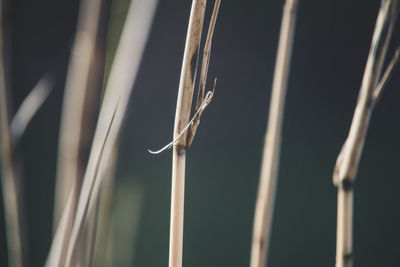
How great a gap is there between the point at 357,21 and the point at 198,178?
52 centimetres

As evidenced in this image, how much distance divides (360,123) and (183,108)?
101 millimetres

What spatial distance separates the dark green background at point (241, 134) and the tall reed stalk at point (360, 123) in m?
0.62

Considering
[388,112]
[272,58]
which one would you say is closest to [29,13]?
[272,58]

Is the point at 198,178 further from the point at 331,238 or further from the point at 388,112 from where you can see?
the point at 388,112

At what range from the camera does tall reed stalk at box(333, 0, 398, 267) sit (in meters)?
0.18

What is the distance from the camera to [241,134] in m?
0.83

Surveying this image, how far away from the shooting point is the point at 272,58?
0.80 metres

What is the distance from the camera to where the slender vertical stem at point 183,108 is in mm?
187

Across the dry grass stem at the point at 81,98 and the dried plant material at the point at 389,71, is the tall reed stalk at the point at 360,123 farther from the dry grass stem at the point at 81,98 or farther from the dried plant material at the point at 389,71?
the dry grass stem at the point at 81,98

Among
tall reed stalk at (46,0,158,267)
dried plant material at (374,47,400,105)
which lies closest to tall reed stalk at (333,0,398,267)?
dried plant material at (374,47,400,105)

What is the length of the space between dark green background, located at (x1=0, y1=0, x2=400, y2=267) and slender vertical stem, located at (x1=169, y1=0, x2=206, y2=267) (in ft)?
1.93

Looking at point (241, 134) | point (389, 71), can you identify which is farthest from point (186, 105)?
point (241, 134)

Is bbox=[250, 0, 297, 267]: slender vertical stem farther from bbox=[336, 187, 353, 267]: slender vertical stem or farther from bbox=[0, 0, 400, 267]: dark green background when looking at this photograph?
bbox=[0, 0, 400, 267]: dark green background

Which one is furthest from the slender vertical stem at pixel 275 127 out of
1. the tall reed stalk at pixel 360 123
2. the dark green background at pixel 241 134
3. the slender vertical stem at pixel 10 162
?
the dark green background at pixel 241 134
